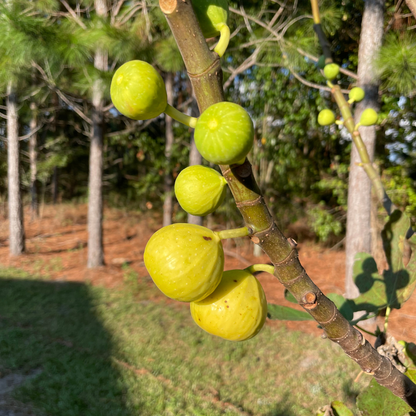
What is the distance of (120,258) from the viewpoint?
7039 millimetres

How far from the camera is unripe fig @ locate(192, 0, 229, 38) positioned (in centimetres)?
41

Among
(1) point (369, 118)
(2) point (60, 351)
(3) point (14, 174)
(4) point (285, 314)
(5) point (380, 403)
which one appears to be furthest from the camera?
(3) point (14, 174)

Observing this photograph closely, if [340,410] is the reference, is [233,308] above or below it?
above

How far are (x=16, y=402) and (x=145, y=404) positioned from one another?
1011mm

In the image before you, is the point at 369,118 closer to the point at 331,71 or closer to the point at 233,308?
the point at 331,71

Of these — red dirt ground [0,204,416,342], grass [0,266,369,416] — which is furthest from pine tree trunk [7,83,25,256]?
grass [0,266,369,416]

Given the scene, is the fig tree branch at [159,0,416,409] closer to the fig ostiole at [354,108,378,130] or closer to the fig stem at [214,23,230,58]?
the fig stem at [214,23,230,58]

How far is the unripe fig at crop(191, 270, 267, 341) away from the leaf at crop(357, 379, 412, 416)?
37 centimetres

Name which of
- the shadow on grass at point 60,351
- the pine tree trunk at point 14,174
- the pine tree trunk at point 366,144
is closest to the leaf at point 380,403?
the shadow on grass at point 60,351

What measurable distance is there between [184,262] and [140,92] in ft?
0.65

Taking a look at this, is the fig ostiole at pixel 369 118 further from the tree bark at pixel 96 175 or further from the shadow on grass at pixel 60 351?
the tree bark at pixel 96 175

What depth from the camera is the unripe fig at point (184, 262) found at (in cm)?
41

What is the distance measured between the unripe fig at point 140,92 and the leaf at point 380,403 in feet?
2.20

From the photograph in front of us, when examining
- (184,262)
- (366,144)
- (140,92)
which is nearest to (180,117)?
(140,92)
